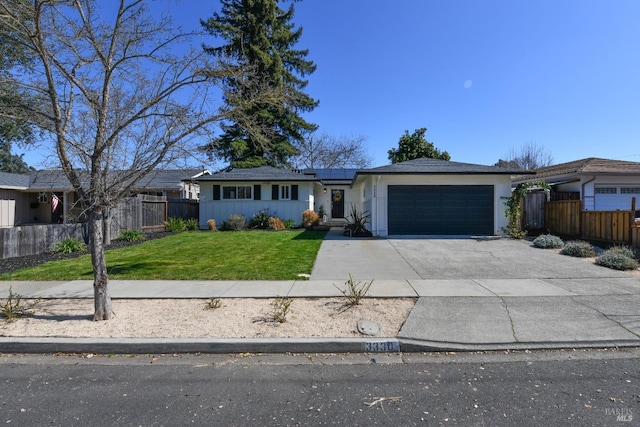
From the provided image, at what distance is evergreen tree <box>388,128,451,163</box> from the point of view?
1300 inches

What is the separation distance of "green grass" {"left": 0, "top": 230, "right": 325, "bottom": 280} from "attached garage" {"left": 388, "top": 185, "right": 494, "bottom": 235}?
4.23 m

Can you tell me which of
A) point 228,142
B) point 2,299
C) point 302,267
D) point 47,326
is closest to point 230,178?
point 228,142

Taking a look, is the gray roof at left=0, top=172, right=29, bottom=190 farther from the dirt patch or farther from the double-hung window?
the dirt patch

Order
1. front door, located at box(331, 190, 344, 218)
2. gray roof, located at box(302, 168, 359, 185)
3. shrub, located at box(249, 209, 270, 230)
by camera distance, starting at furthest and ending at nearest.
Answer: front door, located at box(331, 190, 344, 218)
gray roof, located at box(302, 168, 359, 185)
shrub, located at box(249, 209, 270, 230)

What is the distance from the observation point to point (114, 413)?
3225 mm

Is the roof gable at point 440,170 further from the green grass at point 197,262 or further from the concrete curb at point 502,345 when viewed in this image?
the concrete curb at point 502,345

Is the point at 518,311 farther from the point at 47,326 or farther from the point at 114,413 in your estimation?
the point at 47,326

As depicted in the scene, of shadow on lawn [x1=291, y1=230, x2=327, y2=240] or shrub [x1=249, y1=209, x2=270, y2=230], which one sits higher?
shrub [x1=249, y1=209, x2=270, y2=230]

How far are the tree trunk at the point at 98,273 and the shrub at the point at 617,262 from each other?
11.1 meters

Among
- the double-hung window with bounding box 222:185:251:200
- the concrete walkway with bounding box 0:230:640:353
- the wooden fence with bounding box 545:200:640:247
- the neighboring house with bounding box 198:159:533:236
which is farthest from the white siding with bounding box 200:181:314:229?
the wooden fence with bounding box 545:200:640:247

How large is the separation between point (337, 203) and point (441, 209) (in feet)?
45.5

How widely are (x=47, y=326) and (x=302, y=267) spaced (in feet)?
17.5

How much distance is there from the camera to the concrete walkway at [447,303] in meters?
4.67

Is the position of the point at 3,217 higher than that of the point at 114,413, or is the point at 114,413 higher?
the point at 3,217
